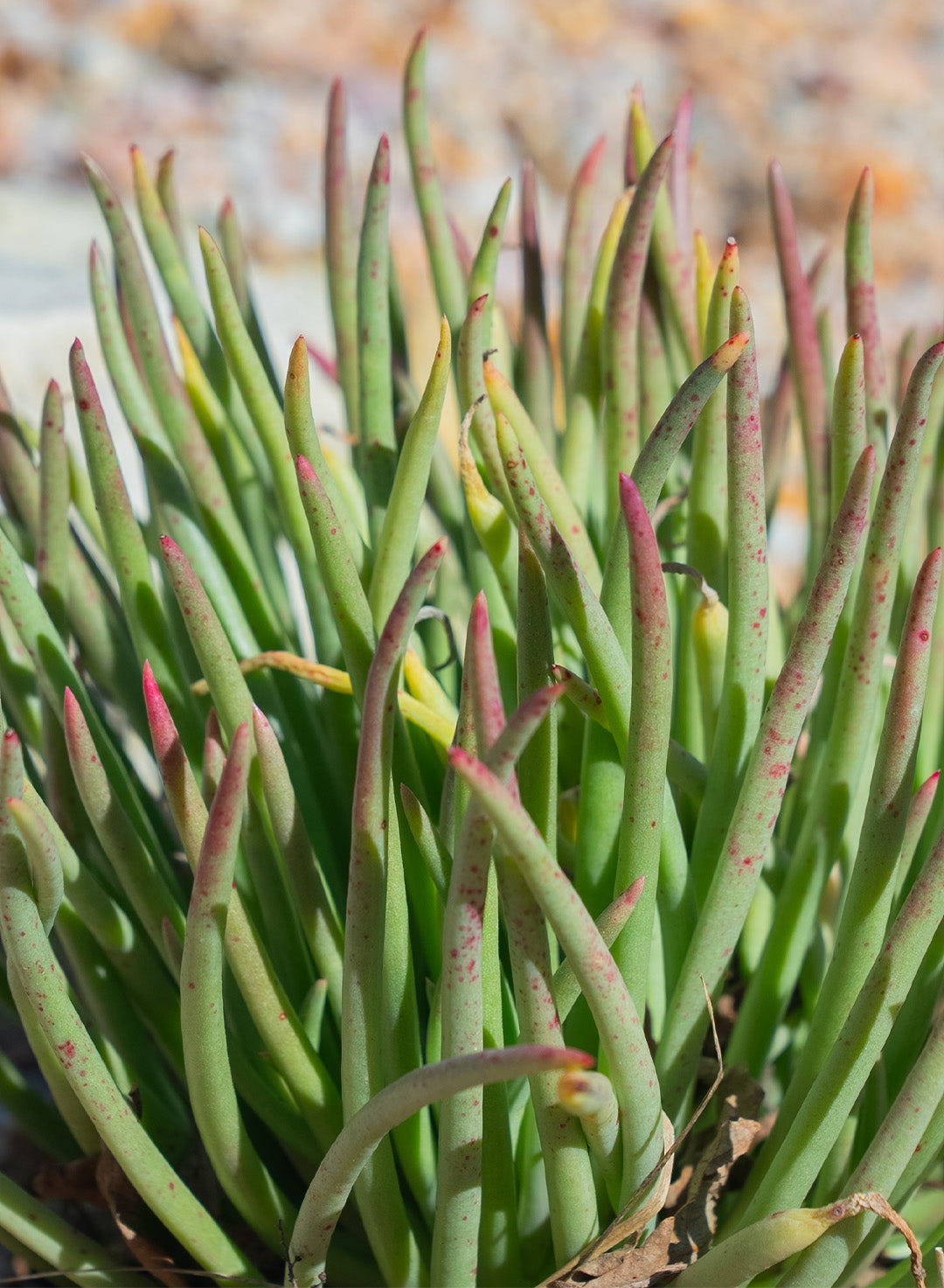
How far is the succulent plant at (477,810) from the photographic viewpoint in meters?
0.25

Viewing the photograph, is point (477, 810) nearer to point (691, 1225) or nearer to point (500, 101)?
point (691, 1225)

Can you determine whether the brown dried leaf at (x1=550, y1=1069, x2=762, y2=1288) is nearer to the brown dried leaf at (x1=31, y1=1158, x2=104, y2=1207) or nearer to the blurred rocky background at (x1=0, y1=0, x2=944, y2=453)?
the brown dried leaf at (x1=31, y1=1158, x2=104, y2=1207)

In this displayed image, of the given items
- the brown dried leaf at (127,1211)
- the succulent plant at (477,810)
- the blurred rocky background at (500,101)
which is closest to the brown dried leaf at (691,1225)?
the succulent plant at (477,810)

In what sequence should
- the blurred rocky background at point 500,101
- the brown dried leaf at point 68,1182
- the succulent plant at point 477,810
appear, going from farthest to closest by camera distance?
the blurred rocky background at point 500,101
the brown dried leaf at point 68,1182
the succulent plant at point 477,810

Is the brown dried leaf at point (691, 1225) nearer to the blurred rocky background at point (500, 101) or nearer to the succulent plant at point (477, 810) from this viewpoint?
the succulent plant at point (477, 810)

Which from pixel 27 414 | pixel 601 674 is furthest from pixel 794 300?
pixel 27 414

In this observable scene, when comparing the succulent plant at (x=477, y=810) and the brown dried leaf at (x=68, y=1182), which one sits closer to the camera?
the succulent plant at (x=477, y=810)

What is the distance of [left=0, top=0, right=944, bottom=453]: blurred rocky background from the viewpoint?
1854 millimetres

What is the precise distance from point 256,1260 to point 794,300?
0.43 m

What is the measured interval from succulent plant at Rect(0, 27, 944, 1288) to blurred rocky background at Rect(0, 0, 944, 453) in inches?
56.3

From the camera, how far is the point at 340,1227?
1.15 ft

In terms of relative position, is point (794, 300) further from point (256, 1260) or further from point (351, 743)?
point (256, 1260)

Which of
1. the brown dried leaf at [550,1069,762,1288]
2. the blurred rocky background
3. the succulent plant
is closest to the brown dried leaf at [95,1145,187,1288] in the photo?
the succulent plant

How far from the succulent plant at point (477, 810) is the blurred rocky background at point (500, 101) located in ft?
4.69
